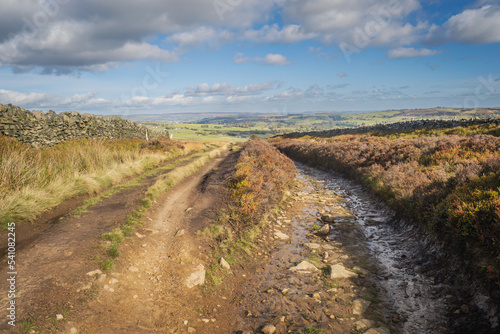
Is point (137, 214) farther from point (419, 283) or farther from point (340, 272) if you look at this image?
point (419, 283)

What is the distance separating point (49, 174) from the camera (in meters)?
11.3

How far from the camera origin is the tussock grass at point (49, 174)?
8273 millimetres

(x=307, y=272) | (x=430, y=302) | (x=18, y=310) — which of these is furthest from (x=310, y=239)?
(x=18, y=310)

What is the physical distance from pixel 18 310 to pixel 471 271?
373 inches

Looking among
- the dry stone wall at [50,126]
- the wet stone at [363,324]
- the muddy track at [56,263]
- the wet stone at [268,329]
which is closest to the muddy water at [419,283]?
the wet stone at [363,324]

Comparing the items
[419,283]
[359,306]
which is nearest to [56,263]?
[359,306]

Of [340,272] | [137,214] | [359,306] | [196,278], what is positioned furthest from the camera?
[137,214]

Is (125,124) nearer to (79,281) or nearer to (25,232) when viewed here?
(25,232)

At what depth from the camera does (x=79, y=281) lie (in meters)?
5.32

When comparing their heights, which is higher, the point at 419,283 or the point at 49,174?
the point at 49,174

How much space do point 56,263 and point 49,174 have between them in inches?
298

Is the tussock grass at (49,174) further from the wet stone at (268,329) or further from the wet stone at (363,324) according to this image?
the wet stone at (363,324)

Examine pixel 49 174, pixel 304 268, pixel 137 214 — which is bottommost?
pixel 304 268

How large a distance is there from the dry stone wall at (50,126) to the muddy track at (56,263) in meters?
9.63
